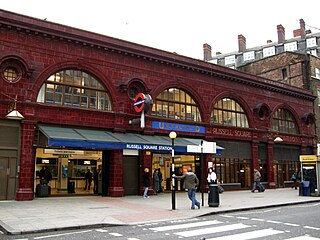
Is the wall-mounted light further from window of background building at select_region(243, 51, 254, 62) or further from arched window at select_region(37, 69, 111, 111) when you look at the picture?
window of background building at select_region(243, 51, 254, 62)

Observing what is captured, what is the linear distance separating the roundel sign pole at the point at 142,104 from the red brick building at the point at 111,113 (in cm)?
A: 67

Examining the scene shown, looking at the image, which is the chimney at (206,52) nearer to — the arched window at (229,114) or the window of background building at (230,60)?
the window of background building at (230,60)

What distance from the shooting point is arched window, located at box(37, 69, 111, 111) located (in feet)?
63.0

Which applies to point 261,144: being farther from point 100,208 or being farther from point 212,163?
point 100,208

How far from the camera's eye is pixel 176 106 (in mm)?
24516

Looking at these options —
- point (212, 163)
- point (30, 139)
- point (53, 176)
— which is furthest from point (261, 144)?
point (30, 139)

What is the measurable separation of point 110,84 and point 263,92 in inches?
605

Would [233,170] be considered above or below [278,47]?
below

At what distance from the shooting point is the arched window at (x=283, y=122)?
31.8 m

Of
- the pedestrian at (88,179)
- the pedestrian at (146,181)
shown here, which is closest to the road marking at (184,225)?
the pedestrian at (146,181)

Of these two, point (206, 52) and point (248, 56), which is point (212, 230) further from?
point (248, 56)

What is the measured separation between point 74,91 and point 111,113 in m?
2.47

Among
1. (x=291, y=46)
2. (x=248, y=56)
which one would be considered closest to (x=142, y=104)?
(x=291, y=46)

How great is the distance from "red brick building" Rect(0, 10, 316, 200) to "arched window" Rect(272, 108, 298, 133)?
1222mm
